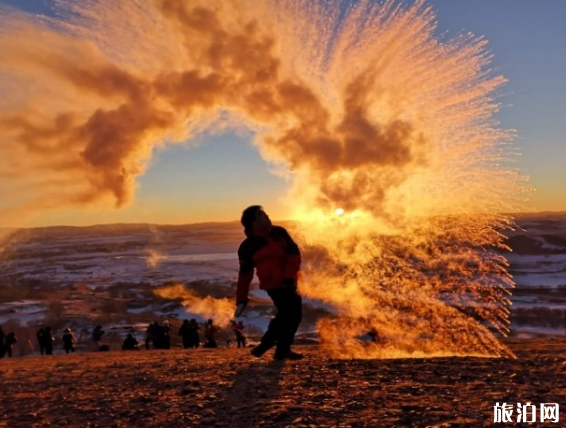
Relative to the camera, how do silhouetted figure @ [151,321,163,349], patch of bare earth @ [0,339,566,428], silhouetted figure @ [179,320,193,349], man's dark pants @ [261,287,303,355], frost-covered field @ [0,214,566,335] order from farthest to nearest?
frost-covered field @ [0,214,566,335] → silhouetted figure @ [179,320,193,349] → silhouetted figure @ [151,321,163,349] → man's dark pants @ [261,287,303,355] → patch of bare earth @ [0,339,566,428]

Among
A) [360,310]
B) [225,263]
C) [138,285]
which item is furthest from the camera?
[225,263]

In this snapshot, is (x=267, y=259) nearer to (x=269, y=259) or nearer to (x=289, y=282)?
(x=269, y=259)

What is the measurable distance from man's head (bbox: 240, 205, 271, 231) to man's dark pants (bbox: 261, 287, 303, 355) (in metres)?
0.96

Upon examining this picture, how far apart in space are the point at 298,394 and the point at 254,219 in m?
2.67

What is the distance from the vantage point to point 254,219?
→ 7.70m

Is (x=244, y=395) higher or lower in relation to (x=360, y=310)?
higher

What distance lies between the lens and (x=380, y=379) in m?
6.54

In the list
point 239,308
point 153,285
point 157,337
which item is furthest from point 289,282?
point 153,285

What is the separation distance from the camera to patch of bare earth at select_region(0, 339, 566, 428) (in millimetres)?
5152

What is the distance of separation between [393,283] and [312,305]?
8737 mm

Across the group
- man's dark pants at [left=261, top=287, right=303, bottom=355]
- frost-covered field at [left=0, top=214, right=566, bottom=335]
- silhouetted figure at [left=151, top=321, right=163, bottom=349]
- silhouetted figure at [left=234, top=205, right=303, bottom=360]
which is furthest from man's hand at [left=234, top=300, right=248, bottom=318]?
frost-covered field at [left=0, top=214, right=566, bottom=335]

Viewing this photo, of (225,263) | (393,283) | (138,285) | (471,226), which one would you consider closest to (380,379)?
(471,226)

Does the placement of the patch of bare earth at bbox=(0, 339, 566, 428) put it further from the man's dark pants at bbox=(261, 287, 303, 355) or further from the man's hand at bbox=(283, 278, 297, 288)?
the man's hand at bbox=(283, 278, 297, 288)

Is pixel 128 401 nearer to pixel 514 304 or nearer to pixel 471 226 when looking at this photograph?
pixel 471 226
